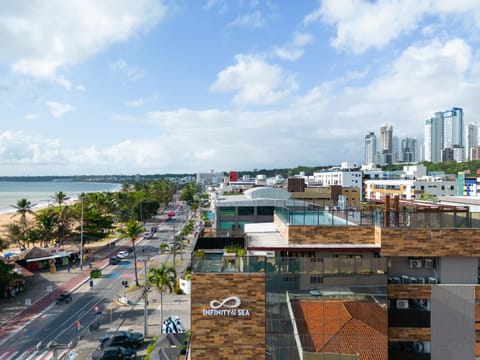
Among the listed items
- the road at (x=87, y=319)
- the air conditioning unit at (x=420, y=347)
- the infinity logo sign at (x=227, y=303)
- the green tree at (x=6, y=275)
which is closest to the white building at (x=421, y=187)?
the road at (x=87, y=319)

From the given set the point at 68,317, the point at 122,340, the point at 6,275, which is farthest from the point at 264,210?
the point at 6,275

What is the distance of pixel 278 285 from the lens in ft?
47.4

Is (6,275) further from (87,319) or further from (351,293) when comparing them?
(351,293)

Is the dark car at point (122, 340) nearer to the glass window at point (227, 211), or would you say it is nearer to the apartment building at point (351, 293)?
the apartment building at point (351, 293)

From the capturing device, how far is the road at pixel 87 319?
89.7 feet

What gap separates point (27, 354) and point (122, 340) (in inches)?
257

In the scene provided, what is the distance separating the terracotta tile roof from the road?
15.2 m

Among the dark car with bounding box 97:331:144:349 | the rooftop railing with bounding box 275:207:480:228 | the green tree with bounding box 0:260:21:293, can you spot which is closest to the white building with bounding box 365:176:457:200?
the dark car with bounding box 97:331:144:349

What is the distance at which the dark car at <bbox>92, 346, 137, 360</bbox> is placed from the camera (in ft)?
83.6

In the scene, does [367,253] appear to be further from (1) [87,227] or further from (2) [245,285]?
(1) [87,227]

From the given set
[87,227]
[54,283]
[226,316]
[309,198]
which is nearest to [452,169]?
[309,198]

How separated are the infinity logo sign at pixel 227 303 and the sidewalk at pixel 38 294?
80.2 feet

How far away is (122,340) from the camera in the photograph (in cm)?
2786

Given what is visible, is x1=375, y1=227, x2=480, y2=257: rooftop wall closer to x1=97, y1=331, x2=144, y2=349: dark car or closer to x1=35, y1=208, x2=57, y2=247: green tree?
x1=97, y1=331, x2=144, y2=349: dark car
